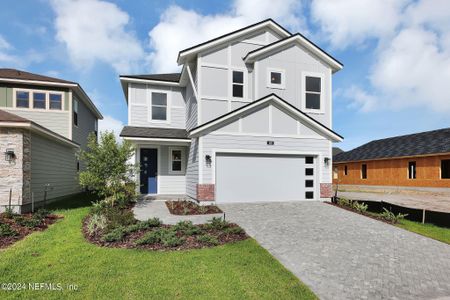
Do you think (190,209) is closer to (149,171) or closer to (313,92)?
(149,171)

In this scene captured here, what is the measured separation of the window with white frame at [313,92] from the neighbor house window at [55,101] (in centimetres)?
1477

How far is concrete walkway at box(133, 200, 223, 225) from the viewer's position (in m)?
8.93

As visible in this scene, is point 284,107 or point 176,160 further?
point 176,160

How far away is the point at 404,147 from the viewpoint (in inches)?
930

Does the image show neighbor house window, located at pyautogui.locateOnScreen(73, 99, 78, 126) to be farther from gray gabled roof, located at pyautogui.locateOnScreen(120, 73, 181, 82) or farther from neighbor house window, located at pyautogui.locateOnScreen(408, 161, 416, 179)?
neighbor house window, located at pyautogui.locateOnScreen(408, 161, 416, 179)

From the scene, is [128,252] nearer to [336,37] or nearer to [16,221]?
[16,221]

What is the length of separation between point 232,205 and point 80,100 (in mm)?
13900

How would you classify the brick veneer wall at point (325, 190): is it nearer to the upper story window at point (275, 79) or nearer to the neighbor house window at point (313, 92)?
the neighbor house window at point (313, 92)

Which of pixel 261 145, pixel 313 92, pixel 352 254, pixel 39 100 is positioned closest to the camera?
pixel 352 254

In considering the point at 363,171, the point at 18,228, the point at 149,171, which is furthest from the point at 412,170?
the point at 18,228

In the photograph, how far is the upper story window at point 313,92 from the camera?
1479 cm

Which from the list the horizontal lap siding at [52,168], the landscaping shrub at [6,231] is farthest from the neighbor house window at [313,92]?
the landscaping shrub at [6,231]

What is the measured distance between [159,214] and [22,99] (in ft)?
40.7

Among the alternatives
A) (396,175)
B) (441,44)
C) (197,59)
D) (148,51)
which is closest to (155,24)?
(148,51)
